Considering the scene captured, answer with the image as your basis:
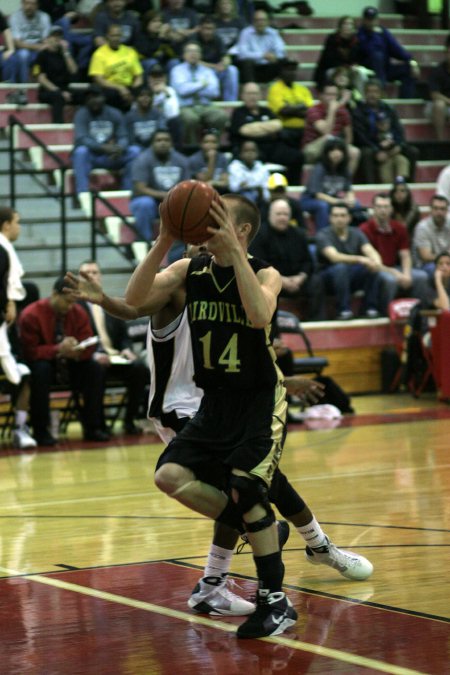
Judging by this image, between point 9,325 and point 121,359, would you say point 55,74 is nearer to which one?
point 121,359

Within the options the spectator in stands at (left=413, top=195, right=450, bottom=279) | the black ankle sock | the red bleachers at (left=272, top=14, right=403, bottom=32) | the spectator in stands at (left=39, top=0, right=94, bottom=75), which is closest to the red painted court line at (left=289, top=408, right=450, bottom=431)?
the spectator in stands at (left=413, top=195, right=450, bottom=279)

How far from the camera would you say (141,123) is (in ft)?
49.0

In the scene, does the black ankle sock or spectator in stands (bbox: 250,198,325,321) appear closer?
the black ankle sock

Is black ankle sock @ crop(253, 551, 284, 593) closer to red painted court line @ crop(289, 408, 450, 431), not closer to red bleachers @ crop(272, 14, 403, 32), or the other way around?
red painted court line @ crop(289, 408, 450, 431)

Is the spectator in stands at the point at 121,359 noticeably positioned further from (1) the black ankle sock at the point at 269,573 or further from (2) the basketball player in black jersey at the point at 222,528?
(1) the black ankle sock at the point at 269,573

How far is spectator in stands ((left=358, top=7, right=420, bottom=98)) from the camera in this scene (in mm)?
18359

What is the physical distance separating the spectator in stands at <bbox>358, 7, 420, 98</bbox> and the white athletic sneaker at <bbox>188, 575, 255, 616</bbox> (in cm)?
1431

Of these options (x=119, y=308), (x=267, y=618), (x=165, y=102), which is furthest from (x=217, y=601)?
(x=165, y=102)

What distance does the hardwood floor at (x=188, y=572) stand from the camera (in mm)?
4309

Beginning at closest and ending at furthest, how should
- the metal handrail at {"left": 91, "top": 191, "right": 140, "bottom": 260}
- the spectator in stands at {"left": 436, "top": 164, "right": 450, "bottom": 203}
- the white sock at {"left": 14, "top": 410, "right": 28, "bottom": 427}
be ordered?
1. the white sock at {"left": 14, "top": 410, "right": 28, "bottom": 427}
2. the metal handrail at {"left": 91, "top": 191, "right": 140, "bottom": 260}
3. the spectator in stands at {"left": 436, "top": 164, "right": 450, "bottom": 203}

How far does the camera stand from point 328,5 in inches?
790

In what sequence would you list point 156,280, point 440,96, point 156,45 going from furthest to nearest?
1. point 440,96
2. point 156,45
3. point 156,280

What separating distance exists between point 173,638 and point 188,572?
1.11 m

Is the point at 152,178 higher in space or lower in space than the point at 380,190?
higher
